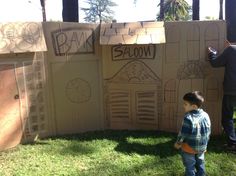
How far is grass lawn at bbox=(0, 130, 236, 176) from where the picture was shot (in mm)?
4383

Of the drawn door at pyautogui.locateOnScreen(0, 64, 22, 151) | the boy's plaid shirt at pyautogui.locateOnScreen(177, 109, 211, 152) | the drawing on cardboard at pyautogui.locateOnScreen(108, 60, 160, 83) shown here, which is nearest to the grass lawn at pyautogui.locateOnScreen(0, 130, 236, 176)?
the drawn door at pyautogui.locateOnScreen(0, 64, 22, 151)

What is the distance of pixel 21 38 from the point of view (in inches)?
199

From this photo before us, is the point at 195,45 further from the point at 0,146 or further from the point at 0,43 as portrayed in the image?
the point at 0,146

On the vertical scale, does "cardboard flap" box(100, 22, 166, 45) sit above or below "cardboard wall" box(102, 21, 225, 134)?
above

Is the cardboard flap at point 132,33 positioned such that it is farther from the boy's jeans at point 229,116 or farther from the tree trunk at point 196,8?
the tree trunk at point 196,8

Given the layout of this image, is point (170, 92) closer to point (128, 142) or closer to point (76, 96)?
point (128, 142)

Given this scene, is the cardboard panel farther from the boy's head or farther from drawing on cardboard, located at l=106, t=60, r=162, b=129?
the boy's head

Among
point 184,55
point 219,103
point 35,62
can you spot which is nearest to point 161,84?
point 184,55

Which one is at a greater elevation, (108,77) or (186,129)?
(108,77)

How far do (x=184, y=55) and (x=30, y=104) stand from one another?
8.03ft

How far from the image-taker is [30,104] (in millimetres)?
5301

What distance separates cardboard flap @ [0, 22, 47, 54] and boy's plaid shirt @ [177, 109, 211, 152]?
2456 mm

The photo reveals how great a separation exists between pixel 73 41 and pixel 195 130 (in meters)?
2.64

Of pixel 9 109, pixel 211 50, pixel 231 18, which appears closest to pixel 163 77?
pixel 211 50
